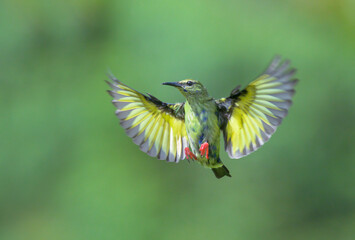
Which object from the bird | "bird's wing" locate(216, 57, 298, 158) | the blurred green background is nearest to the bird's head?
the bird

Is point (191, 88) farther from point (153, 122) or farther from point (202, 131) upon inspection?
point (153, 122)

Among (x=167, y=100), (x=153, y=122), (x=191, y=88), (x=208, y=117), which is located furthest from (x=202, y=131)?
(x=167, y=100)

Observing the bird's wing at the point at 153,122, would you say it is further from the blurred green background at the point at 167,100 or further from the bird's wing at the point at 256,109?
the blurred green background at the point at 167,100

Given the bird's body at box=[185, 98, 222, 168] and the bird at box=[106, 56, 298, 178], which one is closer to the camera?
the bird at box=[106, 56, 298, 178]

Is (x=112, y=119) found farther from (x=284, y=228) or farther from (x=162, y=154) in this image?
(x=162, y=154)

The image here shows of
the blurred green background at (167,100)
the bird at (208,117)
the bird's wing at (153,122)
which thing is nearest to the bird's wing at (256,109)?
the bird at (208,117)

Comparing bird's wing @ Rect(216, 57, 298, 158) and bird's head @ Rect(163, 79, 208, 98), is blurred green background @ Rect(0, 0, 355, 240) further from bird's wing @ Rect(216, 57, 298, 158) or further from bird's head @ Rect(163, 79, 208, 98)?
bird's head @ Rect(163, 79, 208, 98)

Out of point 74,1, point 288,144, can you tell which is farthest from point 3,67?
point 288,144
